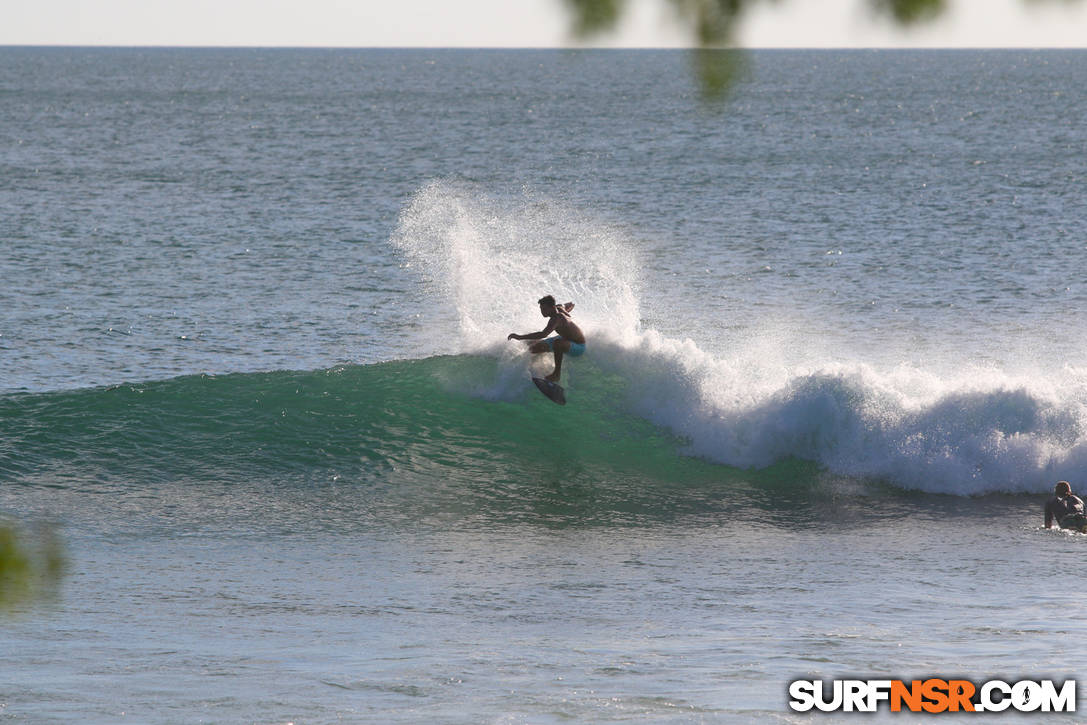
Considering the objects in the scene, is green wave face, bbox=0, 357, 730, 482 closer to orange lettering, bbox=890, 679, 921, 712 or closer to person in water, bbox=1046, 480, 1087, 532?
person in water, bbox=1046, 480, 1087, 532

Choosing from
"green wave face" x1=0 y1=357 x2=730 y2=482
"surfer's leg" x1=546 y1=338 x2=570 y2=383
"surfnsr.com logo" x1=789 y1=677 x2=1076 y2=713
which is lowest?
"surfnsr.com logo" x1=789 y1=677 x2=1076 y2=713

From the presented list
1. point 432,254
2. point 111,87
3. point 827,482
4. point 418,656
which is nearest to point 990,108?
point 432,254

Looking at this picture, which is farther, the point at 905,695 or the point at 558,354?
the point at 558,354

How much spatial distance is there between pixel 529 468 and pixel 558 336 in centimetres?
196

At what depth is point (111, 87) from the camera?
15262cm

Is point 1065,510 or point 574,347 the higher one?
point 574,347

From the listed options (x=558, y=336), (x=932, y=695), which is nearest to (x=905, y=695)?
(x=932, y=695)

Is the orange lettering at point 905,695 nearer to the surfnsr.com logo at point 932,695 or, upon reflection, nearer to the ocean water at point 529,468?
the surfnsr.com logo at point 932,695

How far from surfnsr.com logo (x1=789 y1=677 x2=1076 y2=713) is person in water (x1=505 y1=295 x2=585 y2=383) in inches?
337

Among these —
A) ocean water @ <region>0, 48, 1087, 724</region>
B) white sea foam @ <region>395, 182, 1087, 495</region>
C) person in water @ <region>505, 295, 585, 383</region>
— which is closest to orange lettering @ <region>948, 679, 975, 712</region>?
ocean water @ <region>0, 48, 1087, 724</region>

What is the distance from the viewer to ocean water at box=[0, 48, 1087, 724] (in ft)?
28.3

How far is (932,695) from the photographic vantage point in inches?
314

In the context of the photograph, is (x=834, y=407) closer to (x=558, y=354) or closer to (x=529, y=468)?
(x=558, y=354)

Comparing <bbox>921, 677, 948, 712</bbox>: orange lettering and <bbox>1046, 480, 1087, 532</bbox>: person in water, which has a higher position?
<bbox>1046, 480, 1087, 532</bbox>: person in water
